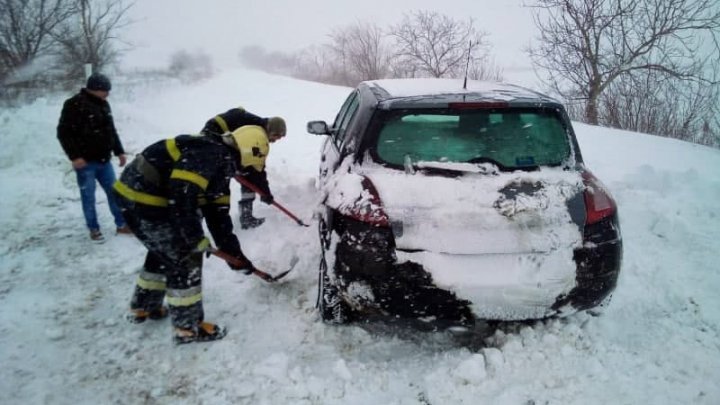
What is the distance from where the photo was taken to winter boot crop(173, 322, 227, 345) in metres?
2.84

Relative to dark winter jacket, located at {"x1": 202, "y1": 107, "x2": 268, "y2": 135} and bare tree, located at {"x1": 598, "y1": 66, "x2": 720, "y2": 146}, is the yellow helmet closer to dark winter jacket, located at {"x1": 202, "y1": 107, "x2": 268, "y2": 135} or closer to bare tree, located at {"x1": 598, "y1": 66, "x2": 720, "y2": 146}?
dark winter jacket, located at {"x1": 202, "y1": 107, "x2": 268, "y2": 135}

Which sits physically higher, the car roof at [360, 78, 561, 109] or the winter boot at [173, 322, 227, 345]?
the car roof at [360, 78, 561, 109]

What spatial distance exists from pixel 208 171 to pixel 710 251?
15.4 feet

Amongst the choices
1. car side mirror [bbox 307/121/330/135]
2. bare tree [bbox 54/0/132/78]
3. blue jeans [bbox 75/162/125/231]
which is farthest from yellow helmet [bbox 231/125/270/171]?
bare tree [bbox 54/0/132/78]

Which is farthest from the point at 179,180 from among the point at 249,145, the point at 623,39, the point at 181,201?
the point at 623,39

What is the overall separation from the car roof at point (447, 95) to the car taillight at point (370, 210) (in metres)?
0.66

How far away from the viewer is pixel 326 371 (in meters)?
2.58

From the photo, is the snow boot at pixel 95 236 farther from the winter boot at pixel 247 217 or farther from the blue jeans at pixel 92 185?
the winter boot at pixel 247 217

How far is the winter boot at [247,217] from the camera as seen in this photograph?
4.71m

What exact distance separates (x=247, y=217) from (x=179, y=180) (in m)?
2.23

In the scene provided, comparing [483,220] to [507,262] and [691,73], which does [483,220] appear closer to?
[507,262]

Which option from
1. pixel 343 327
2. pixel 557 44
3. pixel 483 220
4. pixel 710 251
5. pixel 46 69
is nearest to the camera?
pixel 483 220

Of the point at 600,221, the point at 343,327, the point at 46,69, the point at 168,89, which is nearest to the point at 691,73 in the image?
the point at 600,221

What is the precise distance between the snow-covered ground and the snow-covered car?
42cm
